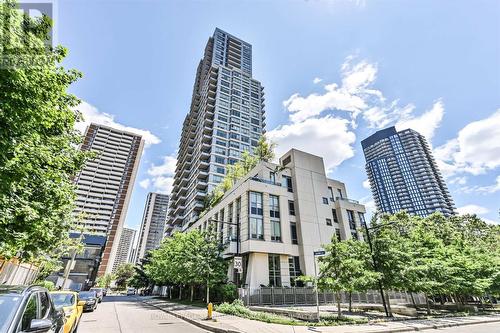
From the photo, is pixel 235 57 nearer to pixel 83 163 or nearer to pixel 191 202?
pixel 191 202

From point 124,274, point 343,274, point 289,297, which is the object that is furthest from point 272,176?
point 124,274

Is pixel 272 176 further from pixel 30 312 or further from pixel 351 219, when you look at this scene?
pixel 30 312

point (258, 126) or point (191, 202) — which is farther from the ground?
point (258, 126)

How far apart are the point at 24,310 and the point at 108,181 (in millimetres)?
126029

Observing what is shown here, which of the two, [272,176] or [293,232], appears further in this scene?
[272,176]

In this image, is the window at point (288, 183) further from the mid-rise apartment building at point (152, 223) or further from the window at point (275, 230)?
the mid-rise apartment building at point (152, 223)

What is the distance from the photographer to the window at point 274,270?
84.1 ft

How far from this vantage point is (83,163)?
10.2 meters

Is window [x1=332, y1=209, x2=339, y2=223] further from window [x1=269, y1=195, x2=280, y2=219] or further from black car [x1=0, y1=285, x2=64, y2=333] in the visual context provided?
black car [x1=0, y1=285, x2=64, y2=333]

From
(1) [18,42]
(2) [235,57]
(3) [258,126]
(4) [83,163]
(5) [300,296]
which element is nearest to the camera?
(1) [18,42]

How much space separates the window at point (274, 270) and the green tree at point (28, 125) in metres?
21.7

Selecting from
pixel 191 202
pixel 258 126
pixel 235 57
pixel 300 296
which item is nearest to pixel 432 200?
pixel 258 126

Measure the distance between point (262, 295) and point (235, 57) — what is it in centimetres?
8361

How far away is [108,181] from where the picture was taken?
113 metres
